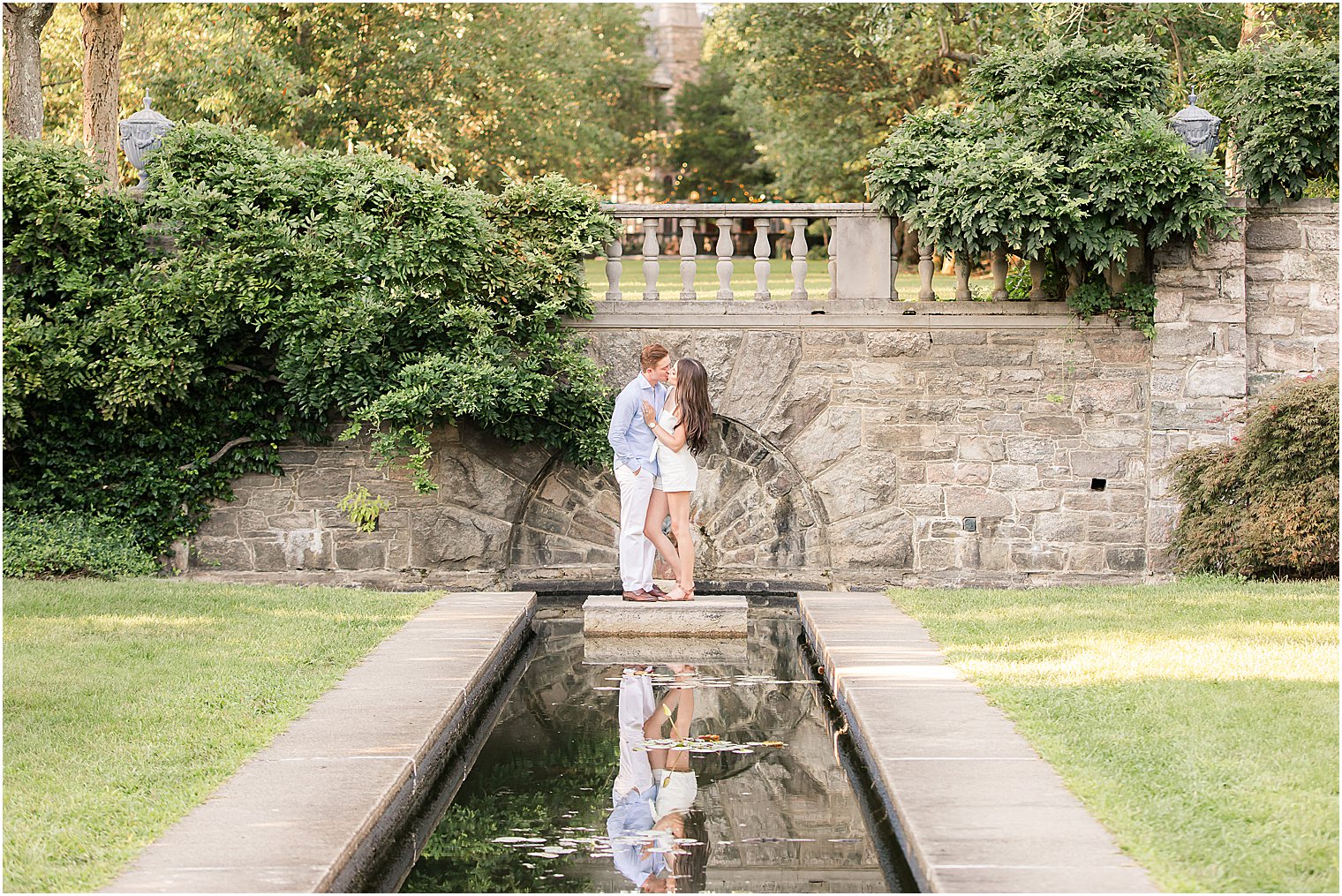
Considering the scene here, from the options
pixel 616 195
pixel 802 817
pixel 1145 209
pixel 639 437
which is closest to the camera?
pixel 802 817

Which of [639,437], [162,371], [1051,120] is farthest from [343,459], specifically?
[1051,120]

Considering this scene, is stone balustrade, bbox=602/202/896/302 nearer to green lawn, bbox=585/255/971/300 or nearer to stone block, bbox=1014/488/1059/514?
green lawn, bbox=585/255/971/300

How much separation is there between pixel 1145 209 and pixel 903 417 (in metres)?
2.74

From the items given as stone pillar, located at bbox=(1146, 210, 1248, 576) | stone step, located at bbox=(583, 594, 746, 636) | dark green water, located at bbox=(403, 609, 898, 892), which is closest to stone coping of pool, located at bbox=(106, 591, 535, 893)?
dark green water, located at bbox=(403, 609, 898, 892)

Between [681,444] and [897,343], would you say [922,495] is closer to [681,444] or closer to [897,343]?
[897,343]

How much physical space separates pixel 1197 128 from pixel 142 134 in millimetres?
9061

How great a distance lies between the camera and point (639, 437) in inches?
429

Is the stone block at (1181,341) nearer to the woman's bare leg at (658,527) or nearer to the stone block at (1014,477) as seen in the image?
the stone block at (1014,477)

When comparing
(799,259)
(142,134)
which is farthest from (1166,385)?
(142,134)

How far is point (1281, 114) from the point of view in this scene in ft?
39.8

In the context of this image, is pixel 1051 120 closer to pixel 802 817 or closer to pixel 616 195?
pixel 802 817

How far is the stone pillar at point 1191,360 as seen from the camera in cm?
1260

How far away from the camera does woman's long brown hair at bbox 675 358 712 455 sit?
10.7 metres

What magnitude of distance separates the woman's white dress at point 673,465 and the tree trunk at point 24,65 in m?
7.82
